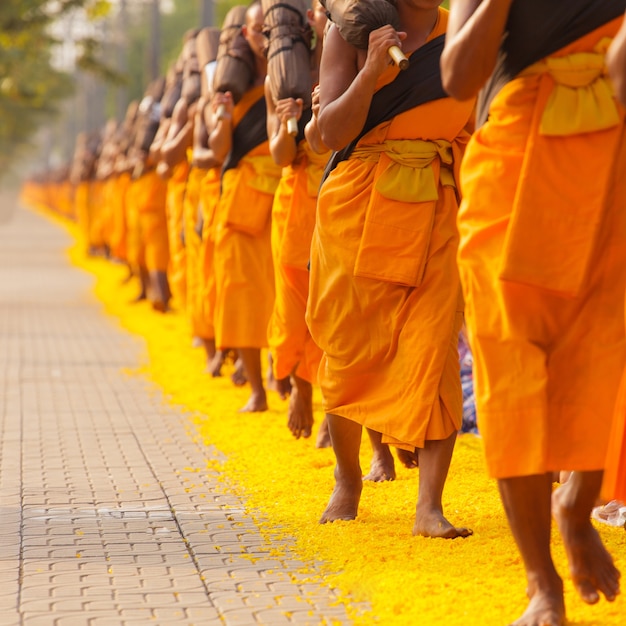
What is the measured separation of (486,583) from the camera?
4.52 m

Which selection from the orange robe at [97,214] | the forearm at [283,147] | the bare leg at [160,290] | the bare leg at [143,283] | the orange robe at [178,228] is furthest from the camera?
the orange robe at [97,214]

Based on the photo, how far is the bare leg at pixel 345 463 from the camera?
5.58 metres

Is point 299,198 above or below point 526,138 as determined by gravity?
below

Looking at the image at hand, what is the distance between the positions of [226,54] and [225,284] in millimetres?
1302

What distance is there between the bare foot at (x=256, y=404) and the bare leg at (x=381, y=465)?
222 centimetres

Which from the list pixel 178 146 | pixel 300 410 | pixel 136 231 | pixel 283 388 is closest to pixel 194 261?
pixel 178 146

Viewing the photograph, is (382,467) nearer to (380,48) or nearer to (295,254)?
(295,254)

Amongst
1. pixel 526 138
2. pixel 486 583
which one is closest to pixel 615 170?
pixel 526 138

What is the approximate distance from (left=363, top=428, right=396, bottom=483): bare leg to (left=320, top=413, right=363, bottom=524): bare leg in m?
0.69

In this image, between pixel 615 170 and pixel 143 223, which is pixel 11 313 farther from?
pixel 615 170

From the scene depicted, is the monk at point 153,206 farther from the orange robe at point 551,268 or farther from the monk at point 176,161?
the orange robe at point 551,268

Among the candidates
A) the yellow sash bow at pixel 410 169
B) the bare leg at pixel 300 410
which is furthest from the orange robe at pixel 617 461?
the bare leg at pixel 300 410

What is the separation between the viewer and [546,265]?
391cm

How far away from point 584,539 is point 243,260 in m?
4.92
